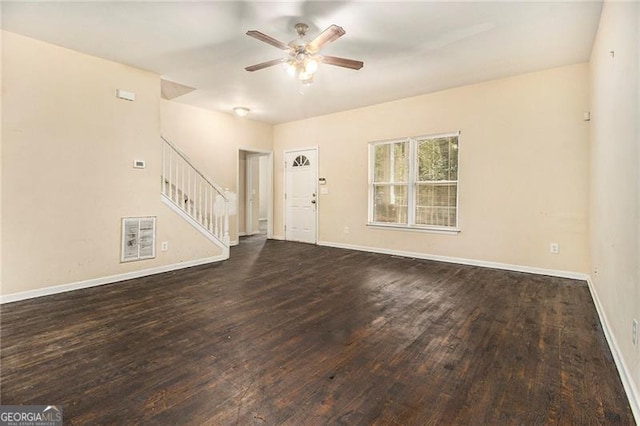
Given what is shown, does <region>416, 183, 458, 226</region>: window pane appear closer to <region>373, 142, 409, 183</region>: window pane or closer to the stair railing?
<region>373, 142, 409, 183</region>: window pane

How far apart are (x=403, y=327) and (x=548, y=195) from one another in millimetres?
3085

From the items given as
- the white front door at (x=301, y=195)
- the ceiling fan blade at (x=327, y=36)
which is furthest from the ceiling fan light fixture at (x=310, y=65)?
the white front door at (x=301, y=195)

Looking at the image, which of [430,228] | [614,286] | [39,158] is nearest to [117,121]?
[39,158]

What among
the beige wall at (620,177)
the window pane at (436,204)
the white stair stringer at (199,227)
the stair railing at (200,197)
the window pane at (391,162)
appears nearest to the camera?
the beige wall at (620,177)

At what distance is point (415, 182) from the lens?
5297 millimetres

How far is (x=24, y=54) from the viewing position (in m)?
3.18

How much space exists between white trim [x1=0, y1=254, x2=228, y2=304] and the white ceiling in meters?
2.69

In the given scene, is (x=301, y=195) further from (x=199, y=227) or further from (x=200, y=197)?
(x=199, y=227)

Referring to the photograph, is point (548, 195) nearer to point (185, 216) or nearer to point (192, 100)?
point (185, 216)

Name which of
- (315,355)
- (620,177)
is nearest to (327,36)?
(620,177)

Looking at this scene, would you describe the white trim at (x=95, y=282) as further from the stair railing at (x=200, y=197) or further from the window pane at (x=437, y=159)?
the window pane at (x=437, y=159)

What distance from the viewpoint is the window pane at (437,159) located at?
491cm

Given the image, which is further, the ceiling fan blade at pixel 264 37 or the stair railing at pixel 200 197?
the stair railing at pixel 200 197

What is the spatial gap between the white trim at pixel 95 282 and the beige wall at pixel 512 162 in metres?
3.27
